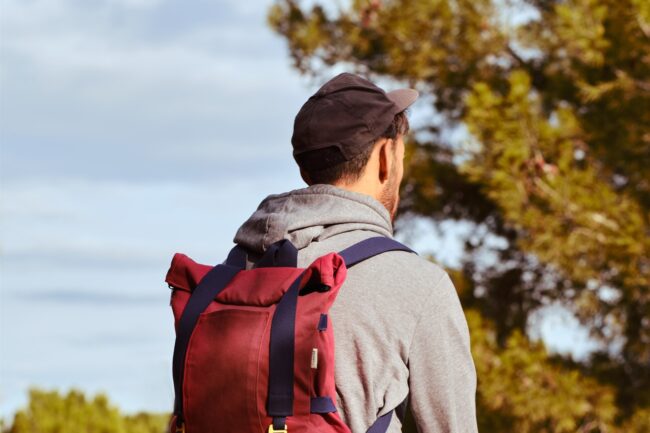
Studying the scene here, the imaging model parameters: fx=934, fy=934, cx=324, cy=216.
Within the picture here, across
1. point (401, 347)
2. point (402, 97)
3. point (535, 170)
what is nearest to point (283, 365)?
point (401, 347)

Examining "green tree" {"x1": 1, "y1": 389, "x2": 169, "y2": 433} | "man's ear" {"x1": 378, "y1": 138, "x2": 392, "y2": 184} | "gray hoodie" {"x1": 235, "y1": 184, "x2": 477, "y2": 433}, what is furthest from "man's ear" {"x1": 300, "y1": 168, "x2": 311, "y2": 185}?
"green tree" {"x1": 1, "y1": 389, "x2": 169, "y2": 433}

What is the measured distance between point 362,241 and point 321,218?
4.2 inches

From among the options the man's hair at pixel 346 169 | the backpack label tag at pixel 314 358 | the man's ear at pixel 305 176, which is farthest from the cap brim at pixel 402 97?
the backpack label tag at pixel 314 358

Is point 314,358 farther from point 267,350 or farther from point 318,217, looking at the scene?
point 318,217

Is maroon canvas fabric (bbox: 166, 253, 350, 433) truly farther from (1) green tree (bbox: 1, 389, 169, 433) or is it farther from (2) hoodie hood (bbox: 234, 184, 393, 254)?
(1) green tree (bbox: 1, 389, 169, 433)

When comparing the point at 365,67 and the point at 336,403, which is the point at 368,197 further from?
the point at 365,67

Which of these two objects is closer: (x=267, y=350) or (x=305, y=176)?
(x=267, y=350)

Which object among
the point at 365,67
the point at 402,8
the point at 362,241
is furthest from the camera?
the point at 365,67

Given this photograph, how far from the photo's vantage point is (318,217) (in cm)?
209

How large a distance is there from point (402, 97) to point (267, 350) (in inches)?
28.7

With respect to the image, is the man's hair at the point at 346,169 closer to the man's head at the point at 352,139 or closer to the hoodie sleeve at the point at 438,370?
the man's head at the point at 352,139

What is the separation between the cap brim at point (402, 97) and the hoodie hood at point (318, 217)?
0.27 m

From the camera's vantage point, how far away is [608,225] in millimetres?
7430

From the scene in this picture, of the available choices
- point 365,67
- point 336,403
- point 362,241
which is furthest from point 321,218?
point 365,67
